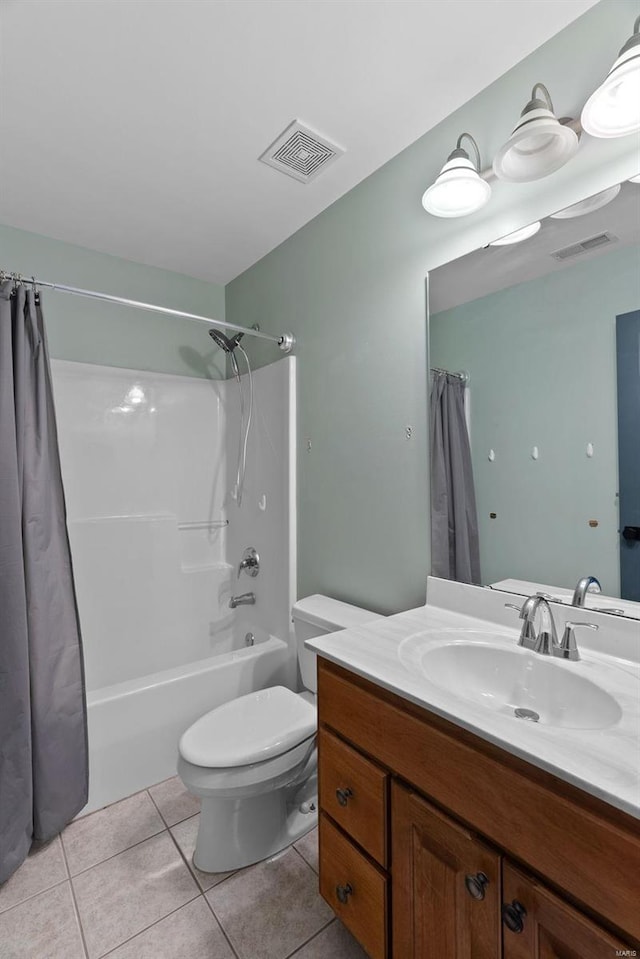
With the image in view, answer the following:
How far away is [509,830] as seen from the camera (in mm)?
725

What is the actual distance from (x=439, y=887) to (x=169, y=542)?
6.31 feet

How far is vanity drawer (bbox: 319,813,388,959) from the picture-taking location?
988 millimetres

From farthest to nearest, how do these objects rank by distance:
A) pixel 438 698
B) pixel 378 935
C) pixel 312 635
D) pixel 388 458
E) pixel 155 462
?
pixel 155 462, pixel 312 635, pixel 388 458, pixel 378 935, pixel 438 698

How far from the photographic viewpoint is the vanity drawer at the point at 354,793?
0.97 m

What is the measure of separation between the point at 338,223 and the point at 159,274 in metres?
1.14

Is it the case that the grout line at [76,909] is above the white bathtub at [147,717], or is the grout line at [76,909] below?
below

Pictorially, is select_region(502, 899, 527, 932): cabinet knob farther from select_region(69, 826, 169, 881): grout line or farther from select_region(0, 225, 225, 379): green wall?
select_region(0, 225, 225, 379): green wall

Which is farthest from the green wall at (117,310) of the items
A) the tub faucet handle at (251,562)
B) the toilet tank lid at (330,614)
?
the toilet tank lid at (330,614)

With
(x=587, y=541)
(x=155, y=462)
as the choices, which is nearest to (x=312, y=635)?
(x=587, y=541)

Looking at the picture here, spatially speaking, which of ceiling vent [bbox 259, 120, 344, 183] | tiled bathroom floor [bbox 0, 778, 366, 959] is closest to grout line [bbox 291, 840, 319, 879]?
tiled bathroom floor [bbox 0, 778, 366, 959]

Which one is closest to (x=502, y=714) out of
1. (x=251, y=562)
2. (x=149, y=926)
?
(x=149, y=926)

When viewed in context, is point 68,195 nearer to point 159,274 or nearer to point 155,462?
point 159,274

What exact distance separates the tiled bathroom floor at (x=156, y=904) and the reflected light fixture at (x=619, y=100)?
2.12m

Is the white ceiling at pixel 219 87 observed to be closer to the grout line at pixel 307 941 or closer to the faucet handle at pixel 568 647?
the faucet handle at pixel 568 647
